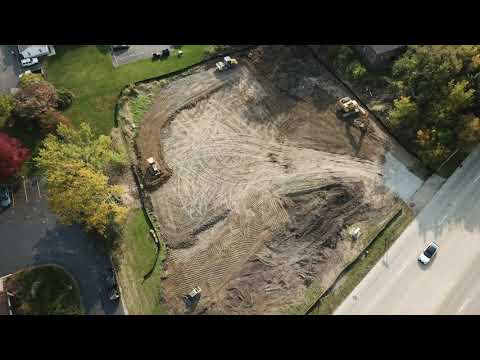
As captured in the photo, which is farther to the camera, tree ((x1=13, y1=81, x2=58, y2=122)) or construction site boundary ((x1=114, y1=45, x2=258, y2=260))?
tree ((x1=13, y1=81, x2=58, y2=122))

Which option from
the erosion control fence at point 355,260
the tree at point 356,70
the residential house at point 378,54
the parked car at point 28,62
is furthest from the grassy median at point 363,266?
the parked car at point 28,62

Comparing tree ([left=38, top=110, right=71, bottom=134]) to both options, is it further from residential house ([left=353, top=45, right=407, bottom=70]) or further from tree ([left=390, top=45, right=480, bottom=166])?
tree ([left=390, top=45, right=480, bottom=166])

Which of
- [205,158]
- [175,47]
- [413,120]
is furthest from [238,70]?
[413,120]

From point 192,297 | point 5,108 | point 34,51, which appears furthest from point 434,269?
point 34,51

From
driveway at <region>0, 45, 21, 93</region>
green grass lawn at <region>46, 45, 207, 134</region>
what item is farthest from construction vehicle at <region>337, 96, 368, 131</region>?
driveway at <region>0, 45, 21, 93</region>

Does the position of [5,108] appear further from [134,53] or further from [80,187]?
[80,187]

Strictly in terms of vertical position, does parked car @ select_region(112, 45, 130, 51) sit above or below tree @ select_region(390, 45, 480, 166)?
above

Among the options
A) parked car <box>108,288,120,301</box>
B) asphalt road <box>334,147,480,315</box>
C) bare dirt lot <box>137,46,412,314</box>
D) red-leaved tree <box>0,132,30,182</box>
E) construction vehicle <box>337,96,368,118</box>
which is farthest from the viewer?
construction vehicle <box>337,96,368,118</box>
